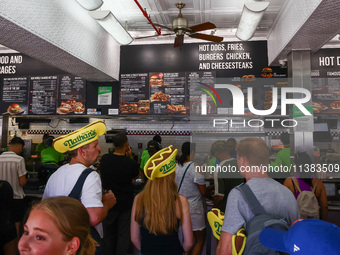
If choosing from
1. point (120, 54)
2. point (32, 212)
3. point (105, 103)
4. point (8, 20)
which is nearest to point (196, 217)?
point (32, 212)

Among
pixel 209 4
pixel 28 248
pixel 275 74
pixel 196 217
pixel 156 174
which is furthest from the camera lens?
pixel 275 74

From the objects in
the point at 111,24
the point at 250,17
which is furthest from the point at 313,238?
the point at 111,24

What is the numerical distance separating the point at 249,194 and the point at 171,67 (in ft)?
14.4

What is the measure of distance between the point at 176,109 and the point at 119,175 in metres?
2.61

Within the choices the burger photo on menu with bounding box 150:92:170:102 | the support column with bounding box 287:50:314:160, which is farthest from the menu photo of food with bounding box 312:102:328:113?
the burger photo on menu with bounding box 150:92:170:102

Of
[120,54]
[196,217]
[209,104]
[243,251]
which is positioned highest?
[120,54]

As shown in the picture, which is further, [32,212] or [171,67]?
[171,67]

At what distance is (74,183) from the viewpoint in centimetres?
203

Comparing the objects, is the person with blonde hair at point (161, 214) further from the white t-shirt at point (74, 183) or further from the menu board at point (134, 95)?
the menu board at point (134, 95)

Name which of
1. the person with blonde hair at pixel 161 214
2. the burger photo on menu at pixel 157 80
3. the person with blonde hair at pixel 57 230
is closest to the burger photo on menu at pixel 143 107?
the burger photo on menu at pixel 157 80

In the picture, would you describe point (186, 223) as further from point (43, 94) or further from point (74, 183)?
point (43, 94)

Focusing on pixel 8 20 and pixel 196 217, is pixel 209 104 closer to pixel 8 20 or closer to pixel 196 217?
pixel 196 217

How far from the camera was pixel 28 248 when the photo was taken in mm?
1069

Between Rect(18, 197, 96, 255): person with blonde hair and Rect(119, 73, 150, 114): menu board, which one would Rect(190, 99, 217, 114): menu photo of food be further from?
Rect(18, 197, 96, 255): person with blonde hair
